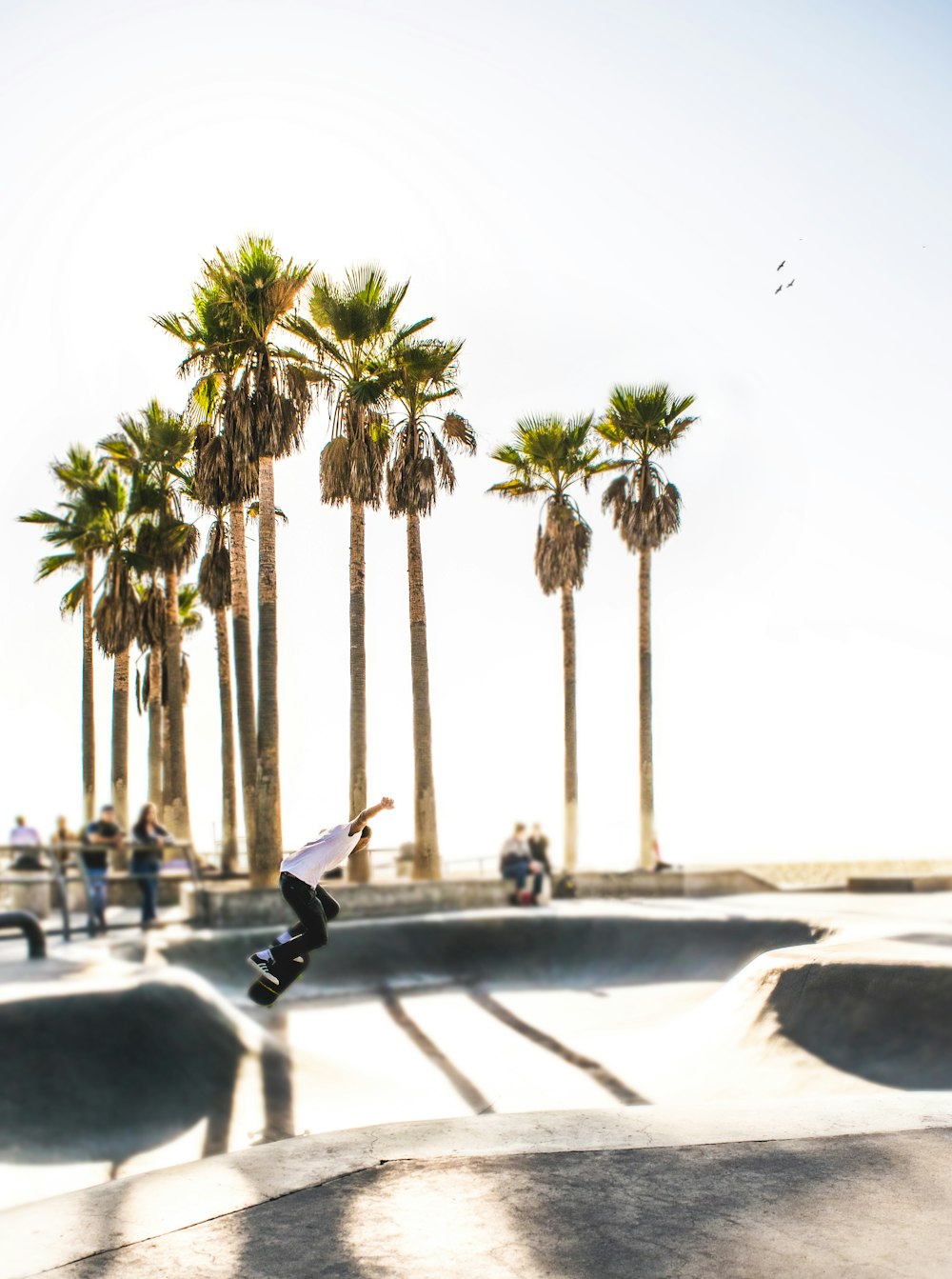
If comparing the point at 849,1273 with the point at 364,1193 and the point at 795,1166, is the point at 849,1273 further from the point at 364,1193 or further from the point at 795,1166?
the point at 364,1193

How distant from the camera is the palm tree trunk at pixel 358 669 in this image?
21078mm

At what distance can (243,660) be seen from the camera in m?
21.3

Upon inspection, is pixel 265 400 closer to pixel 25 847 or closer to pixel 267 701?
pixel 267 701

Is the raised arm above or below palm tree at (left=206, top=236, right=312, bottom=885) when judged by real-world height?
below

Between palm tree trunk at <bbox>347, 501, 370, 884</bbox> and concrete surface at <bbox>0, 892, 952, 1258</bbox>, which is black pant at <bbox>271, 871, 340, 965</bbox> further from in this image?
palm tree trunk at <bbox>347, 501, 370, 884</bbox>

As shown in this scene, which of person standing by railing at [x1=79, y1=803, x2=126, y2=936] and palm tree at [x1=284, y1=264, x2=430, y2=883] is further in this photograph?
palm tree at [x1=284, y1=264, x2=430, y2=883]

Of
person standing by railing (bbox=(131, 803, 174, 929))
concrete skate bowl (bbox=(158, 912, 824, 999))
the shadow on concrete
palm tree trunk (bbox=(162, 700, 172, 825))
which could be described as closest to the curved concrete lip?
the shadow on concrete

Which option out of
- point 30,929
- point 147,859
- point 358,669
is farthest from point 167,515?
point 30,929

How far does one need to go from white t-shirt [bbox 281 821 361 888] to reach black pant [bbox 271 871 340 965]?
0.20ft

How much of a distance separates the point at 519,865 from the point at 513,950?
440 centimetres

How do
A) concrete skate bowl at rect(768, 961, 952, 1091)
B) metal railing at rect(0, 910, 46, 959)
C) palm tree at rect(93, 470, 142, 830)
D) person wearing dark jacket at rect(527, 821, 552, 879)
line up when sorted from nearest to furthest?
concrete skate bowl at rect(768, 961, 952, 1091) < metal railing at rect(0, 910, 46, 959) < person wearing dark jacket at rect(527, 821, 552, 879) < palm tree at rect(93, 470, 142, 830)

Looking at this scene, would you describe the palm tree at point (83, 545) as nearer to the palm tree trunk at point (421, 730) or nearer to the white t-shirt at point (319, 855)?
the palm tree trunk at point (421, 730)

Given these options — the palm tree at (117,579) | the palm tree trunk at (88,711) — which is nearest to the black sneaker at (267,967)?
the palm tree at (117,579)

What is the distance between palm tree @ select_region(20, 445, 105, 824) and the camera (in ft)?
90.2
